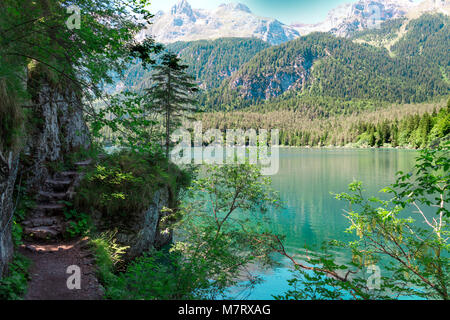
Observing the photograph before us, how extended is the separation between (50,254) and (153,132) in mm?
8386

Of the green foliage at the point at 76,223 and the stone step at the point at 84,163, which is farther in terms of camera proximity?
the stone step at the point at 84,163

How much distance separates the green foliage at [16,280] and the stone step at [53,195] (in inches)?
123

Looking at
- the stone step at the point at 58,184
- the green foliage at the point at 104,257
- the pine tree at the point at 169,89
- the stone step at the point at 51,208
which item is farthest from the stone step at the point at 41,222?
the pine tree at the point at 169,89

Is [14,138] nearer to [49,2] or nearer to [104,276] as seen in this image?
[104,276]

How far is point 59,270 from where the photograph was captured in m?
5.41

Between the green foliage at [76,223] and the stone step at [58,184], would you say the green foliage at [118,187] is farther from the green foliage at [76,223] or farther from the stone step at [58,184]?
the stone step at [58,184]

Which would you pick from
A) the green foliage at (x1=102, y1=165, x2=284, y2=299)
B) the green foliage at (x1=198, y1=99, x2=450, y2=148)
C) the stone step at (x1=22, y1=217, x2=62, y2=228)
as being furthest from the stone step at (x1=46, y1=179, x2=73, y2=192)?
the green foliage at (x1=198, y1=99, x2=450, y2=148)

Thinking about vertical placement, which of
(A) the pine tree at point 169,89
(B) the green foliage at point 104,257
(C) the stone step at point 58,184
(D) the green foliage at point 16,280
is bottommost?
(B) the green foliage at point 104,257

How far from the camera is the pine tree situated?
1532 centimetres

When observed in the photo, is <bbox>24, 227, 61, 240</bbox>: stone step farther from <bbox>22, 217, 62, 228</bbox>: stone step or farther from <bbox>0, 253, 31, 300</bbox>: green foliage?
<bbox>0, 253, 31, 300</bbox>: green foliage

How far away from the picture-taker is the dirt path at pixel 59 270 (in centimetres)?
464

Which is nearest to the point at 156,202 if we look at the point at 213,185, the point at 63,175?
the point at 213,185
